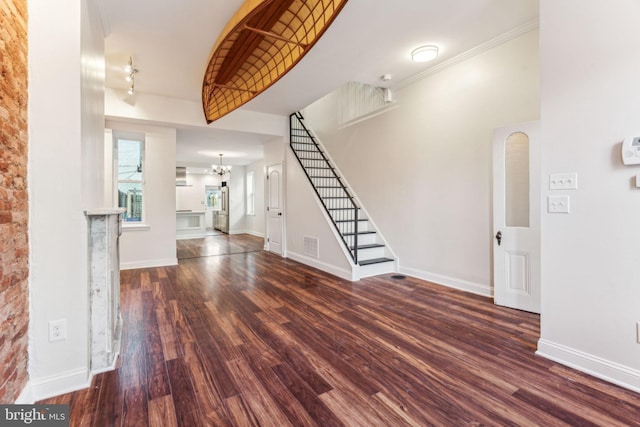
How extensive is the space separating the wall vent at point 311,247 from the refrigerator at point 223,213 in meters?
5.94

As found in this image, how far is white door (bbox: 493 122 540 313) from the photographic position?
2.96m

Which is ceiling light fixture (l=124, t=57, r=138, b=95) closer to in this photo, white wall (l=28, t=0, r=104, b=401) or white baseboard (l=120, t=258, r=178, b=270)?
white wall (l=28, t=0, r=104, b=401)

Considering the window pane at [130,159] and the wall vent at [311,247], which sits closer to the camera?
the wall vent at [311,247]

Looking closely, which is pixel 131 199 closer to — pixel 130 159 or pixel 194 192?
pixel 130 159

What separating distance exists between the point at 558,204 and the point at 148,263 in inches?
231

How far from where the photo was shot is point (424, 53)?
3.45 meters

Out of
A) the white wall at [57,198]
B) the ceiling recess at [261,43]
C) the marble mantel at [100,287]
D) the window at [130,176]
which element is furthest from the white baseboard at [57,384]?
the window at [130,176]

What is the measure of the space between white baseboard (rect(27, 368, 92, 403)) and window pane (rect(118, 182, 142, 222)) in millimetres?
4131

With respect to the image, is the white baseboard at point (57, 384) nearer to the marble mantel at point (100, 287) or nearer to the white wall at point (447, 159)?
the marble mantel at point (100, 287)

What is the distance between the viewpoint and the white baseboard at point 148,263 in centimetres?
510

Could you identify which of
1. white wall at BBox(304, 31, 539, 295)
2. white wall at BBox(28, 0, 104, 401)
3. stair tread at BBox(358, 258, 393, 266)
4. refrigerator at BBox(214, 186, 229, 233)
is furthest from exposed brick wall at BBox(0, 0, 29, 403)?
refrigerator at BBox(214, 186, 229, 233)

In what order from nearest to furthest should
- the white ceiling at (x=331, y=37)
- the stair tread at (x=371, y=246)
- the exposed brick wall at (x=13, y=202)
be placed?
1. the exposed brick wall at (x=13, y=202)
2. the white ceiling at (x=331, y=37)
3. the stair tread at (x=371, y=246)

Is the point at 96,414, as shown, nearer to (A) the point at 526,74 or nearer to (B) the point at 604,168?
(B) the point at 604,168

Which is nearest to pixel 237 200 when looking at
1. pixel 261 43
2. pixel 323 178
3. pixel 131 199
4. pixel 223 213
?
pixel 223 213
